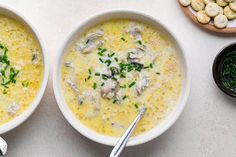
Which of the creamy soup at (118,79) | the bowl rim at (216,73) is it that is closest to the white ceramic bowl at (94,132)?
the creamy soup at (118,79)

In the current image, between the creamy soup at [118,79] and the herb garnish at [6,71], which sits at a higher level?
the herb garnish at [6,71]

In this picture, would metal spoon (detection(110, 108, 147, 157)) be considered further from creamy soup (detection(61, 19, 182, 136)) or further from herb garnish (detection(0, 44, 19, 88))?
herb garnish (detection(0, 44, 19, 88))

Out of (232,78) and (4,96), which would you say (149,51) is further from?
(4,96)

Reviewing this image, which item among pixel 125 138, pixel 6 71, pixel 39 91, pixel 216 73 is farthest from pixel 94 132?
pixel 216 73

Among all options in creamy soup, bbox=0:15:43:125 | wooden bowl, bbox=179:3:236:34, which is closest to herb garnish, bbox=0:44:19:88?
creamy soup, bbox=0:15:43:125

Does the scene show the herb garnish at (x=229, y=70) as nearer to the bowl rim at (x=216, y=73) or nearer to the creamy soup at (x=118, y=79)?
the bowl rim at (x=216, y=73)

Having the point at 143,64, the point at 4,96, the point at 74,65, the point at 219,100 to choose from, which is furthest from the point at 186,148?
the point at 4,96
